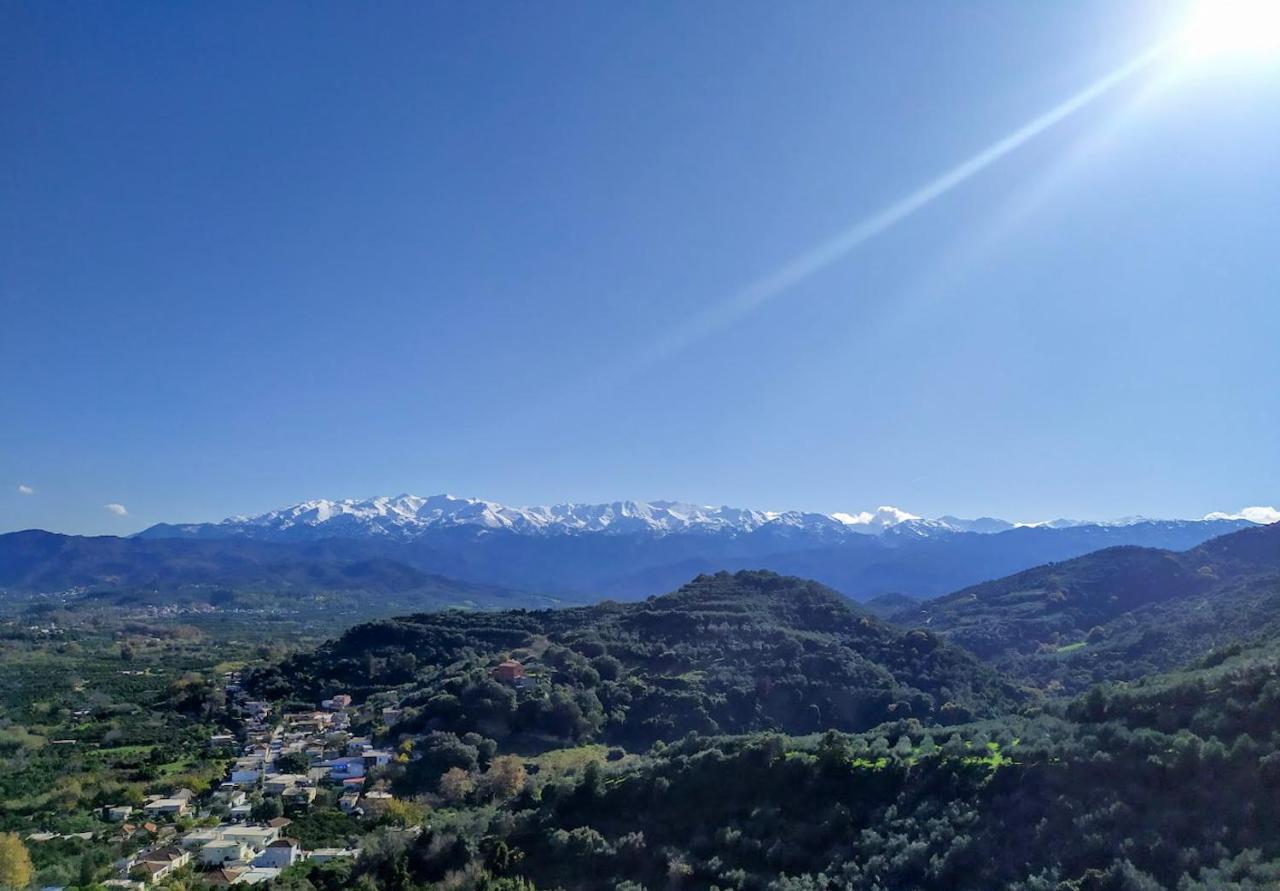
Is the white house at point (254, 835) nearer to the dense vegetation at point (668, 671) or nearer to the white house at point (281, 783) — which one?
the white house at point (281, 783)

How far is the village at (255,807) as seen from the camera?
26.8 metres

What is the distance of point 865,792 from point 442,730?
1152 inches

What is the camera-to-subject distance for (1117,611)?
3317 inches

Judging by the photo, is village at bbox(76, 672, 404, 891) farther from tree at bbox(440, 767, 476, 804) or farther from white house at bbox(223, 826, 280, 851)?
tree at bbox(440, 767, 476, 804)

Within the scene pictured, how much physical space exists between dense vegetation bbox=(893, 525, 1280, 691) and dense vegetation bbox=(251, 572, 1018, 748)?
1254 cm

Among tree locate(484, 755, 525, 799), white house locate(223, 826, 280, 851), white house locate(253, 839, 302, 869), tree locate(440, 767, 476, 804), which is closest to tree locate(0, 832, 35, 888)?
white house locate(223, 826, 280, 851)

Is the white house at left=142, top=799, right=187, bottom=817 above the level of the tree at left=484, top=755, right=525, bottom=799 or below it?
below

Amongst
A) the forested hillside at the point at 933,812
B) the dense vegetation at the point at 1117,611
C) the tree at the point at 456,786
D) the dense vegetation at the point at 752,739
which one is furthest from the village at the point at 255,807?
the dense vegetation at the point at 1117,611

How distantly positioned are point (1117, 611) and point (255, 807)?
87074mm

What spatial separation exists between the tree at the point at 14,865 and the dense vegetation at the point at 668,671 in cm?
1982

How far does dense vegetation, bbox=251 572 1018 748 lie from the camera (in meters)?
43.8

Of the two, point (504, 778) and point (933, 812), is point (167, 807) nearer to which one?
point (504, 778)

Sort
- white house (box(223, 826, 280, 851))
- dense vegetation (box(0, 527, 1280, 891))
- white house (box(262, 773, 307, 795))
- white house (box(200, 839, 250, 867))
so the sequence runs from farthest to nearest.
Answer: white house (box(262, 773, 307, 795)) < white house (box(223, 826, 280, 851)) < white house (box(200, 839, 250, 867)) < dense vegetation (box(0, 527, 1280, 891))

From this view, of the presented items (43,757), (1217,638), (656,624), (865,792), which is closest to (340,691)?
(43,757)
